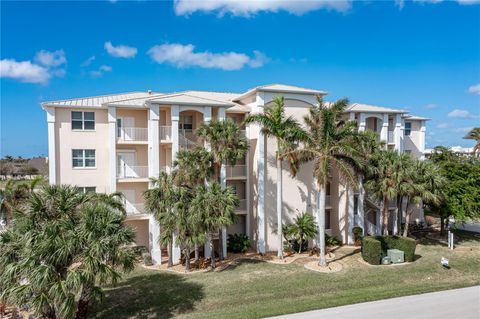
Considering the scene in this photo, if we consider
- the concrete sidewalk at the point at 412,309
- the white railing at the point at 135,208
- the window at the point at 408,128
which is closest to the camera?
the concrete sidewalk at the point at 412,309

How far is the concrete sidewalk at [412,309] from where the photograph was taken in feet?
46.5

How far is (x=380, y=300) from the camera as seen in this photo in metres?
16.0

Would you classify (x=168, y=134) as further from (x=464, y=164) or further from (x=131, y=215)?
(x=464, y=164)

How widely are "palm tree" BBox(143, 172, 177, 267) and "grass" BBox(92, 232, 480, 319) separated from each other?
271cm

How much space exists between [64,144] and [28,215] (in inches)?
452

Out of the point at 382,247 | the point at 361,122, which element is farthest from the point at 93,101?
the point at 382,247

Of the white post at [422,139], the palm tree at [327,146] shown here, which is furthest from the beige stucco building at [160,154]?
the white post at [422,139]

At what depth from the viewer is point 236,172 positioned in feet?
83.0

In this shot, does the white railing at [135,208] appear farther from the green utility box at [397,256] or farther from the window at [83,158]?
the green utility box at [397,256]

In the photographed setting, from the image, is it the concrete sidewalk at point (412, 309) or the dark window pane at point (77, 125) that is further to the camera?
the dark window pane at point (77, 125)

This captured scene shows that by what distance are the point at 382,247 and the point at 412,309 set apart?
8355 mm

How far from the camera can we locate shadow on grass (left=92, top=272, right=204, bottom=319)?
15039 mm

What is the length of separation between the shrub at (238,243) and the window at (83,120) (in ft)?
43.4

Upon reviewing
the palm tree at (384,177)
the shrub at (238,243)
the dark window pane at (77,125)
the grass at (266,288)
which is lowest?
the grass at (266,288)
